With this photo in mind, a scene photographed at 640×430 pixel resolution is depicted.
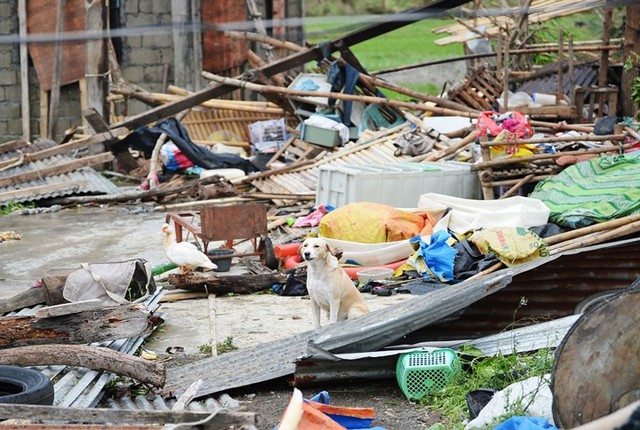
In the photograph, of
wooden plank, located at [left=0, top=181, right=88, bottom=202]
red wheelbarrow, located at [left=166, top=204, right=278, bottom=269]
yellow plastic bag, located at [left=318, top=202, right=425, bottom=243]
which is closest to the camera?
red wheelbarrow, located at [left=166, top=204, right=278, bottom=269]

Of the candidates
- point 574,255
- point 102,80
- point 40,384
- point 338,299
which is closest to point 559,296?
point 574,255

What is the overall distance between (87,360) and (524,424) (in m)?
3.18

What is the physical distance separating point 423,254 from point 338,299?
104 inches

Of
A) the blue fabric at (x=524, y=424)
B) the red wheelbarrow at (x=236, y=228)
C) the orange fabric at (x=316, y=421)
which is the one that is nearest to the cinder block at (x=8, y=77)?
the red wheelbarrow at (x=236, y=228)

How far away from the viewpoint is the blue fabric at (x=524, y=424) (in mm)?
5377

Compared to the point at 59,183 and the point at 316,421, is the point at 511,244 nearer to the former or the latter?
the point at 316,421

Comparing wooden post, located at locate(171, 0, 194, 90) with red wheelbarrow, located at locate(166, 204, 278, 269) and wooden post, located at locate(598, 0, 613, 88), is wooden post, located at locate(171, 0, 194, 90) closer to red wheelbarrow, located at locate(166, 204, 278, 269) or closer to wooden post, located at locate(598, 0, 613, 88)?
wooden post, located at locate(598, 0, 613, 88)

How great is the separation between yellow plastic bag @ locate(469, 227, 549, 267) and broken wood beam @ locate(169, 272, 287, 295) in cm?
213

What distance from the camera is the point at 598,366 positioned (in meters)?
5.26

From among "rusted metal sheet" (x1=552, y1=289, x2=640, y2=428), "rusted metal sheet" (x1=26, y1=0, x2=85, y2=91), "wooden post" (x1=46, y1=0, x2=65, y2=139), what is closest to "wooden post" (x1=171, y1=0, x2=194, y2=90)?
"rusted metal sheet" (x1=26, y1=0, x2=85, y2=91)

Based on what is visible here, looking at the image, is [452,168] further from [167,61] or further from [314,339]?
[167,61]

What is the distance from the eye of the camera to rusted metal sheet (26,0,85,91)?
22547 mm

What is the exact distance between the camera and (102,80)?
2009 centimetres

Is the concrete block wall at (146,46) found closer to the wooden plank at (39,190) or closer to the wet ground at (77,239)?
the wooden plank at (39,190)
